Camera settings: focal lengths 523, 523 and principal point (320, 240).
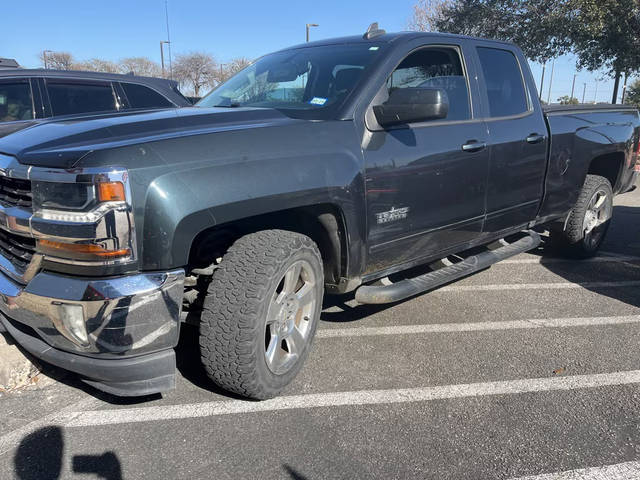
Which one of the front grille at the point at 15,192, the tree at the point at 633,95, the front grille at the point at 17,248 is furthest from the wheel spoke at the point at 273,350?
the tree at the point at 633,95

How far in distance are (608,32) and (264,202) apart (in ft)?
54.5

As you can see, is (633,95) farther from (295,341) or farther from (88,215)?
(88,215)

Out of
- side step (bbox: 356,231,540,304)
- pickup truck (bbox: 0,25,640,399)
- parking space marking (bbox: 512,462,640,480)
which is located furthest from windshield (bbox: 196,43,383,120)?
parking space marking (bbox: 512,462,640,480)

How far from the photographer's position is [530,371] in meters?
3.22

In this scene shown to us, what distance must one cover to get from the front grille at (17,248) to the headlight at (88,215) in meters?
0.27

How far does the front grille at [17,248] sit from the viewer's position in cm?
241

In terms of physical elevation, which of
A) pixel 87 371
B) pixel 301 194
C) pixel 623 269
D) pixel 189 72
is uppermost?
pixel 189 72

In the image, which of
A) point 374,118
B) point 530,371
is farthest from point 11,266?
point 530,371

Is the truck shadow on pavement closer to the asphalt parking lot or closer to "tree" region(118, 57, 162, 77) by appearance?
the asphalt parking lot

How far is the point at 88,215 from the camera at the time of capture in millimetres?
2098

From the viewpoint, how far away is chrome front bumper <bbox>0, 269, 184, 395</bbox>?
7.04 ft

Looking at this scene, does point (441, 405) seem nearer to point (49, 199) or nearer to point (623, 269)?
point (49, 199)

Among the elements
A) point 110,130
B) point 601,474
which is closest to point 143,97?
point 110,130

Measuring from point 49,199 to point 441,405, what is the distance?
218 cm
